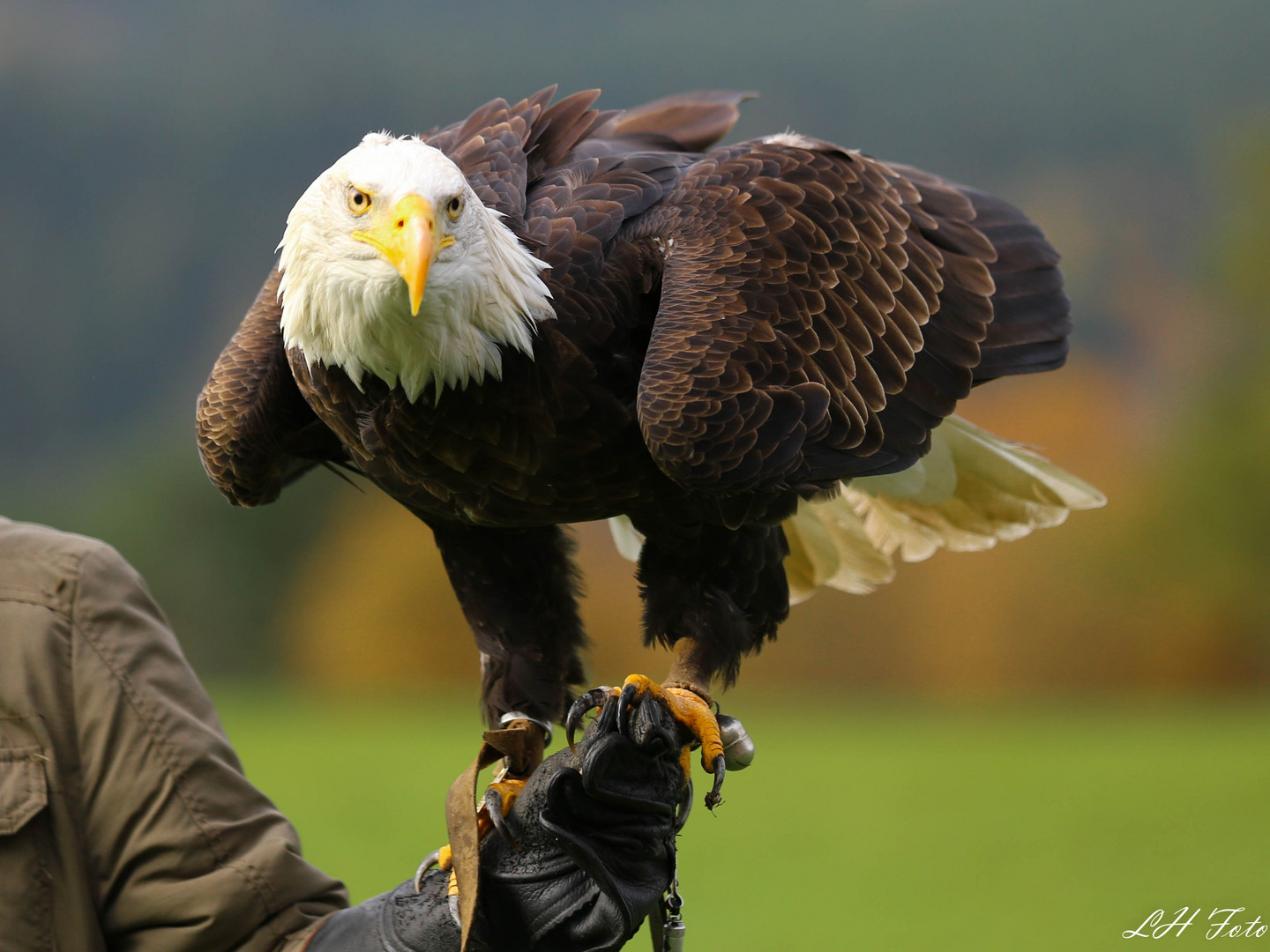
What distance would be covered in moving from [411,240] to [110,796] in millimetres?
872

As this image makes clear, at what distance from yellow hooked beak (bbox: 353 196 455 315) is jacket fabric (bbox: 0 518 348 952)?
63cm

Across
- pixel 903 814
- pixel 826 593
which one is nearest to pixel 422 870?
pixel 903 814

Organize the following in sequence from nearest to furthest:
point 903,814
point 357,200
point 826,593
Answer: point 357,200
point 903,814
point 826,593

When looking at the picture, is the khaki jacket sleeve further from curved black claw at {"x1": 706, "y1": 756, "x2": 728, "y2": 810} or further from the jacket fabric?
curved black claw at {"x1": 706, "y1": 756, "x2": 728, "y2": 810}

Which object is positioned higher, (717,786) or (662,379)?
(662,379)

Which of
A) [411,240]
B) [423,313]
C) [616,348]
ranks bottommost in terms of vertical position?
[616,348]

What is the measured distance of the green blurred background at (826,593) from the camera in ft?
26.2

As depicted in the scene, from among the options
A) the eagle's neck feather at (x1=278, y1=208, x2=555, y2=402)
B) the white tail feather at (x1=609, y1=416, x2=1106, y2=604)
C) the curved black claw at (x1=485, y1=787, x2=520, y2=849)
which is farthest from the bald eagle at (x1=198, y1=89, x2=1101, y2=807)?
the white tail feather at (x1=609, y1=416, x2=1106, y2=604)

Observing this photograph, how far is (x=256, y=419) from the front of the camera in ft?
7.30

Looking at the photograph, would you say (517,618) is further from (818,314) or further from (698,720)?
(818,314)

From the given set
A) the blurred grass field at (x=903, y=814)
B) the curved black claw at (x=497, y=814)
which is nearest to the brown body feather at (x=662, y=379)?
the curved black claw at (x=497, y=814)

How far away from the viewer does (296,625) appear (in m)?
12.5

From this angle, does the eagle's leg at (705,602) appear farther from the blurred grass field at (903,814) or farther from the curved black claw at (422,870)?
the blurred grass field at (903,814)

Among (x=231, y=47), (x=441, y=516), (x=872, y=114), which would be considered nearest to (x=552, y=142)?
(x=441, y=516)
